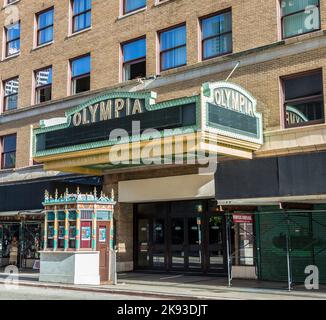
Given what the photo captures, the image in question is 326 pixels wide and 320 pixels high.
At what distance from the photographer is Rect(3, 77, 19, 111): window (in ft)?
102

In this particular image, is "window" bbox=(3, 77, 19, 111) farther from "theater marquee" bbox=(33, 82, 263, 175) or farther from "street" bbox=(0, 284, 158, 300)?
"street" bbox=(0, 284, 158, 300)

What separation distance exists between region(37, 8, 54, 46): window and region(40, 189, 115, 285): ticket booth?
12.4m

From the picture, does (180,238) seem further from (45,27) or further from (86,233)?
(45,27)

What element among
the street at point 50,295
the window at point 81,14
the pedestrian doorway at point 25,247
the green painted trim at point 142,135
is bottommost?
the street at point 50,295

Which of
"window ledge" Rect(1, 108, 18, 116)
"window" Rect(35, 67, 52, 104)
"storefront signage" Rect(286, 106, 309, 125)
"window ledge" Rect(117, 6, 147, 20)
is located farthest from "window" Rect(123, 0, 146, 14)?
"storefront signage" Rect(286, 106, 309, 125)

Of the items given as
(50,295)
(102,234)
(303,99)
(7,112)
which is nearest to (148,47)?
(303,99)

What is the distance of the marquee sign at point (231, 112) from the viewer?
17.6 metres

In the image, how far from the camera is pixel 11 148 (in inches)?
1214

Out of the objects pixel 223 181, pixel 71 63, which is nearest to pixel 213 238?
pixel 223 181

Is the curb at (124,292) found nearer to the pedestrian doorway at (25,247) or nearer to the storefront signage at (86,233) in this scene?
the storefront signage at (86,233)

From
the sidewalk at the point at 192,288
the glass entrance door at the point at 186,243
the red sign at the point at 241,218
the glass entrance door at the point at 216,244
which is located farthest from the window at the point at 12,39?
the red sign at the point at 241,218

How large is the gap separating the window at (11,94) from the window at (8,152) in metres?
1.77

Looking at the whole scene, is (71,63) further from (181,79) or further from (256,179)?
(256,179)

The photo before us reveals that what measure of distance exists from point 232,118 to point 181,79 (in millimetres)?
4954
